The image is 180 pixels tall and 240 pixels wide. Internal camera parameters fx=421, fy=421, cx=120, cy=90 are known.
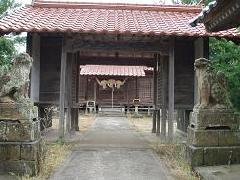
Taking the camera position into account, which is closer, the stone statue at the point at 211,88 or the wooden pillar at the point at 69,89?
the stone statue at the point at 211,88

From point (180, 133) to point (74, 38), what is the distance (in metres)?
5.29

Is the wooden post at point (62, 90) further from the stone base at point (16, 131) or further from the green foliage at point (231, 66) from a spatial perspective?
the stone base at point (16, 131)

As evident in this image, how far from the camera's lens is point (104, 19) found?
13.5 metres

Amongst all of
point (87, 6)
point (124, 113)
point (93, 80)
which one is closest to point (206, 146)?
point (87, 6)

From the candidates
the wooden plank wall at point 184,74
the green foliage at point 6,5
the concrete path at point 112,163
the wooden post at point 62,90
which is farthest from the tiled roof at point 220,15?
the green foliage at point 6,5

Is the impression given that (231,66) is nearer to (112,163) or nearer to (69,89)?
(112,163)

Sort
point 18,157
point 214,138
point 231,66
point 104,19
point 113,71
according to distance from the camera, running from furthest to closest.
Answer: point 113,71, point 104,19, point 231,66, point 214,138, point 18,157

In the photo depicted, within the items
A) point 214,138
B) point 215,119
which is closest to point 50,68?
point 215,119

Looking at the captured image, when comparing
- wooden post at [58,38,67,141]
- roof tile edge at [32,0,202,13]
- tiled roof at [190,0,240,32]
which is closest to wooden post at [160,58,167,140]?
roof tile edge at [32,0,202,13]

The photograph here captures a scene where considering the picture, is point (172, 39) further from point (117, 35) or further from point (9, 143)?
point (9, 143)

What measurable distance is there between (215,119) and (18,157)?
3.68m

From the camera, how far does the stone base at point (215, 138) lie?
25.7ft

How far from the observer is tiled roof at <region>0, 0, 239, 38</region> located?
38.3 feet

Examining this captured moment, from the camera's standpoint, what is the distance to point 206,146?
7.84 metres
